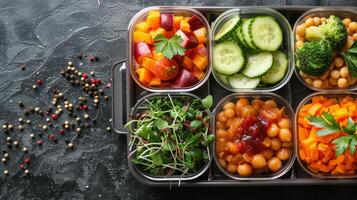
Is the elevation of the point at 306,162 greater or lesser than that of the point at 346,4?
lesser

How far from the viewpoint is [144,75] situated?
9.32 ft

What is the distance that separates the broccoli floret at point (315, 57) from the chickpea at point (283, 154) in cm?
46

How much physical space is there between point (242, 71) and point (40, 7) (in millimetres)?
1399

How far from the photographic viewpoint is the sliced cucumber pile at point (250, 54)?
2.81 meters

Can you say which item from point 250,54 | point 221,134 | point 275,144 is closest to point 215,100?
point 221,134

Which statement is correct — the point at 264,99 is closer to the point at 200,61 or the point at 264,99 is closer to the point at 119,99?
the point at 200,61

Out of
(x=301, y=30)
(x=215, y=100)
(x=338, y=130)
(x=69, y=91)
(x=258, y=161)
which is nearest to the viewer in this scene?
(x=338, y=130)

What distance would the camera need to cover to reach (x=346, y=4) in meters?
3.12

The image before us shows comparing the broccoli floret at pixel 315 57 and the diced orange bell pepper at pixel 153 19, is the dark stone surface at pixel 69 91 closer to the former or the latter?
the diced orange bell pepper at pixel 153 19

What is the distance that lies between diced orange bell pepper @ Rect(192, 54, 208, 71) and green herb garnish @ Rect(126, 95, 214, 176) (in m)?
0.20

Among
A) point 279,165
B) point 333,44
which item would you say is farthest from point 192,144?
point 333,44

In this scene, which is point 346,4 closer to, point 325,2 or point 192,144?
point 325,2

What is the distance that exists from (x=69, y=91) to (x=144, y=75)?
0.61 metres

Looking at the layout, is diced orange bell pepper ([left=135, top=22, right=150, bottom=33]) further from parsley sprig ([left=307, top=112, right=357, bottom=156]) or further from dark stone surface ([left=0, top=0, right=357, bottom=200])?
parsley sprig ([left=307, top=112, right=357, bottom=156])
